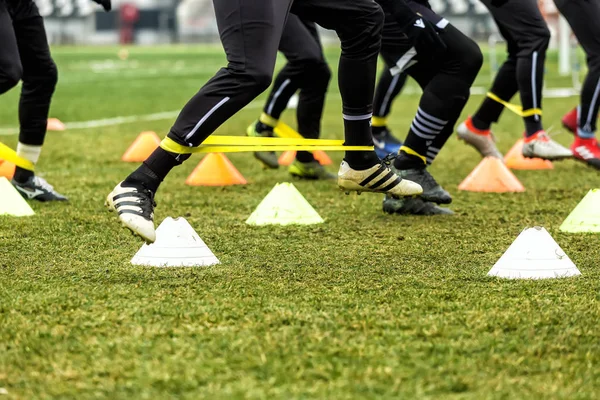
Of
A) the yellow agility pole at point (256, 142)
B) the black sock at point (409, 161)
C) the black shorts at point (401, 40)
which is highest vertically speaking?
the black shorts at point (401, 40)

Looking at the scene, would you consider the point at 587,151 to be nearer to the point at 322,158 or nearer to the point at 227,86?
the point at 322,158

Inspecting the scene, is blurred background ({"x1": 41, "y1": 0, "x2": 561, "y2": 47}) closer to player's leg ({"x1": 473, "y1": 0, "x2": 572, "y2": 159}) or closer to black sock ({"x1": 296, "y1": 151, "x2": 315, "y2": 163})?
black sock ({"x1": 296, "y1": 151, "x2": 315, "y2": 163})

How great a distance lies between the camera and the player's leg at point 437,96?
5.78 m

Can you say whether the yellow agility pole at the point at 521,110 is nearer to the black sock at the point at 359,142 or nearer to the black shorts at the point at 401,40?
the black shorts at the point at 401,40

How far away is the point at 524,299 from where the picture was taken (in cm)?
366

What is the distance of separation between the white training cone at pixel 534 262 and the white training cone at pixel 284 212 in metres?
1.62

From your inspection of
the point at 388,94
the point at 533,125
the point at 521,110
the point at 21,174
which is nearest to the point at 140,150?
the point at 388,94

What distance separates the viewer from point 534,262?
13.3 ft

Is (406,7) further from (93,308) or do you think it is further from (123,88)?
(123,88)

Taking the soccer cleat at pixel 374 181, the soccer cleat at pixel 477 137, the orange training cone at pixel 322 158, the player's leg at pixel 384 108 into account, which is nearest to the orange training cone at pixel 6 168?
the orange training cone at pixel 322 158

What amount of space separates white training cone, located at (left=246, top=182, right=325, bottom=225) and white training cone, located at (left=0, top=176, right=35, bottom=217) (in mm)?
1186

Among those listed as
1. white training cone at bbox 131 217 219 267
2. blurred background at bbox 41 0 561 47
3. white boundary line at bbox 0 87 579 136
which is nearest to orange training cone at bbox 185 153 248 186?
white training cone at bbox 131 217 219 267

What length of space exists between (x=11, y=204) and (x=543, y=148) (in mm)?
3512

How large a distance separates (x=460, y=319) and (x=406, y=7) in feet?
9.00
